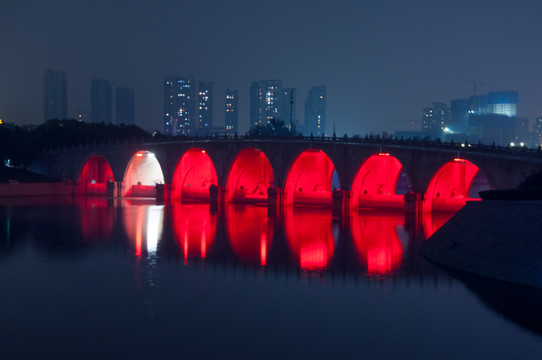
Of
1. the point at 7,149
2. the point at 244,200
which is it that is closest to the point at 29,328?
the point at 244,200

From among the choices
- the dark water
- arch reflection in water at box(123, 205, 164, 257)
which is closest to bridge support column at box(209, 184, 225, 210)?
arch reflection in water at box(123, 205, 164, 257)

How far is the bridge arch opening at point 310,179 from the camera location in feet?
193

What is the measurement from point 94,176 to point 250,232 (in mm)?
45859

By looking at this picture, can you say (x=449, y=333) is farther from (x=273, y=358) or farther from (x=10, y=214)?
(x=10, y=214)

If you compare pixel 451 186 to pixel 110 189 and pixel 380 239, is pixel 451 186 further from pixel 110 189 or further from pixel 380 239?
pixel 110 189

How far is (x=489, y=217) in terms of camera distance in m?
25.6

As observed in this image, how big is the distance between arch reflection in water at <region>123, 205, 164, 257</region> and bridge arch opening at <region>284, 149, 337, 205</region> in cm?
1359

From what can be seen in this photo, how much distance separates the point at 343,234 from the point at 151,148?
36.0 metres

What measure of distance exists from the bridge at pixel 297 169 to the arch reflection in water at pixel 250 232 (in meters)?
4.21

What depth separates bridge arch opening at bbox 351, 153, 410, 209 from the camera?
54.4 metres

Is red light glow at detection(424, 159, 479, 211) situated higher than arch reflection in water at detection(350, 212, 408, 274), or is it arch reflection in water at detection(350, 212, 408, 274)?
red light glow at detection(424, 159, 479, 211)

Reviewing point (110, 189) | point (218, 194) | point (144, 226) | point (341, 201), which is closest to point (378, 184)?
point (341, 201)

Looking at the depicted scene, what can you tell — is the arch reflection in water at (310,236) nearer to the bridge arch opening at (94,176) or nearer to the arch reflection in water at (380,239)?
the arch reflection in water at (380,239)

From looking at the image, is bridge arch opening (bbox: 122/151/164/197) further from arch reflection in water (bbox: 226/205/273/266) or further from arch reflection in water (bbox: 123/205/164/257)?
arch reflection in water (bbox: 226/205/273/266)
